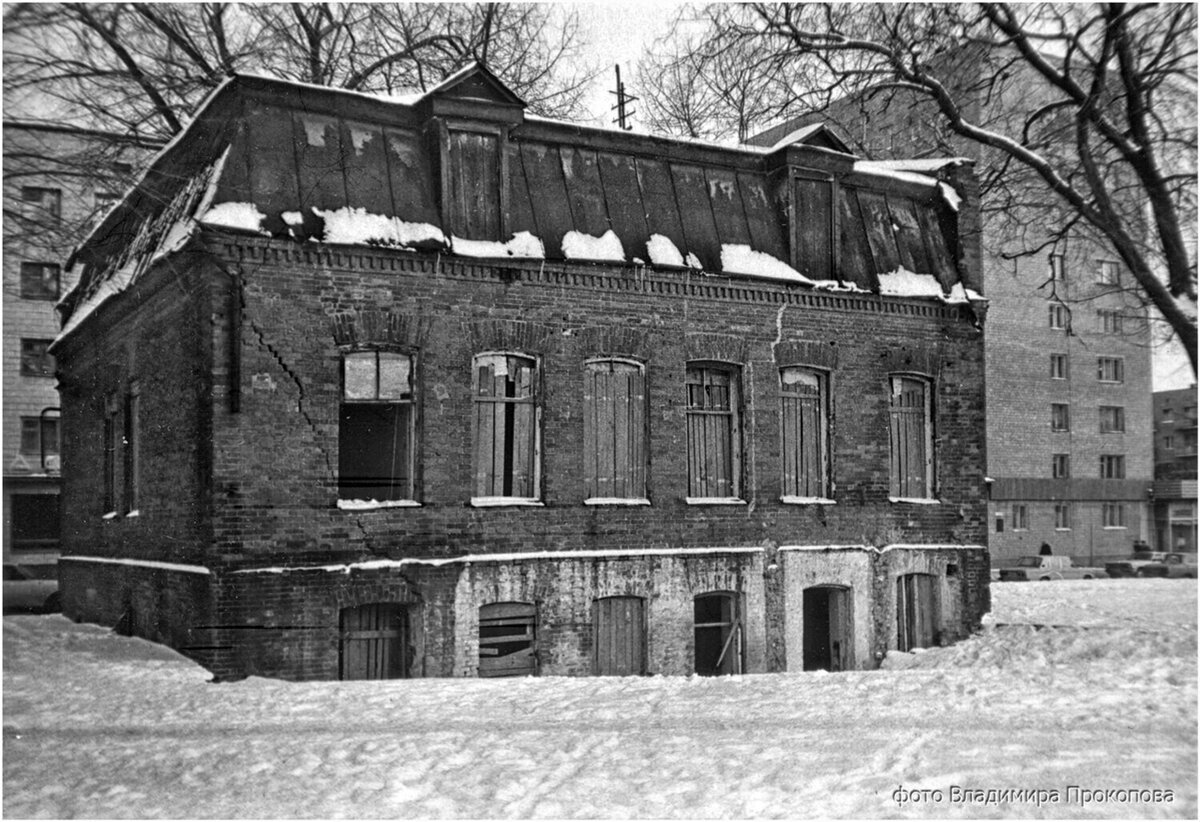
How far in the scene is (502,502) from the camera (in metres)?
11.9

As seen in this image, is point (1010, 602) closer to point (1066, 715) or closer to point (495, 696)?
point (1066, 715)

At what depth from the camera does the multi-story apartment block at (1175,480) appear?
1931 centimetres

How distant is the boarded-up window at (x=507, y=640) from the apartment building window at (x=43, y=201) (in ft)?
18.5

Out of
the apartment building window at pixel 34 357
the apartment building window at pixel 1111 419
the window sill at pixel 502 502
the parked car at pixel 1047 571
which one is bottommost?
the parked car at pixel 1047 571

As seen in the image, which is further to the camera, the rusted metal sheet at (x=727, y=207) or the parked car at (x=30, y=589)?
the parked car at (x=30, y=589)

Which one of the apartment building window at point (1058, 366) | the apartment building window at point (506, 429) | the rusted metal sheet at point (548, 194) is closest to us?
the apartment building window at point (506, 429)

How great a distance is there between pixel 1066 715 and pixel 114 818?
7.04 m

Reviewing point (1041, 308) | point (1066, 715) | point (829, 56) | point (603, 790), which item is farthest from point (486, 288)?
point (1041, 308)

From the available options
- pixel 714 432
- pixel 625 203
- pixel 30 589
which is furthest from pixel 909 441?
pixel 30 589

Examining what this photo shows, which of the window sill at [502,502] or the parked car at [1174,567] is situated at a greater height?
the window sill at [502,502]

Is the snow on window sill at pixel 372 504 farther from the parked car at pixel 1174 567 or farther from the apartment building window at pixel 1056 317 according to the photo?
the apartment building window at pixel 1056 317

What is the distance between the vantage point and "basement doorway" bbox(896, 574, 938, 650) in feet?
46.5

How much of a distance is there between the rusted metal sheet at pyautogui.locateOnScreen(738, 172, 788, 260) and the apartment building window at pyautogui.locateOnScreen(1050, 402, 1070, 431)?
1037 inches

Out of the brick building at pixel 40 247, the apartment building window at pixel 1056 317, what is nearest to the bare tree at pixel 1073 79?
the brick building at pixel 40 247
